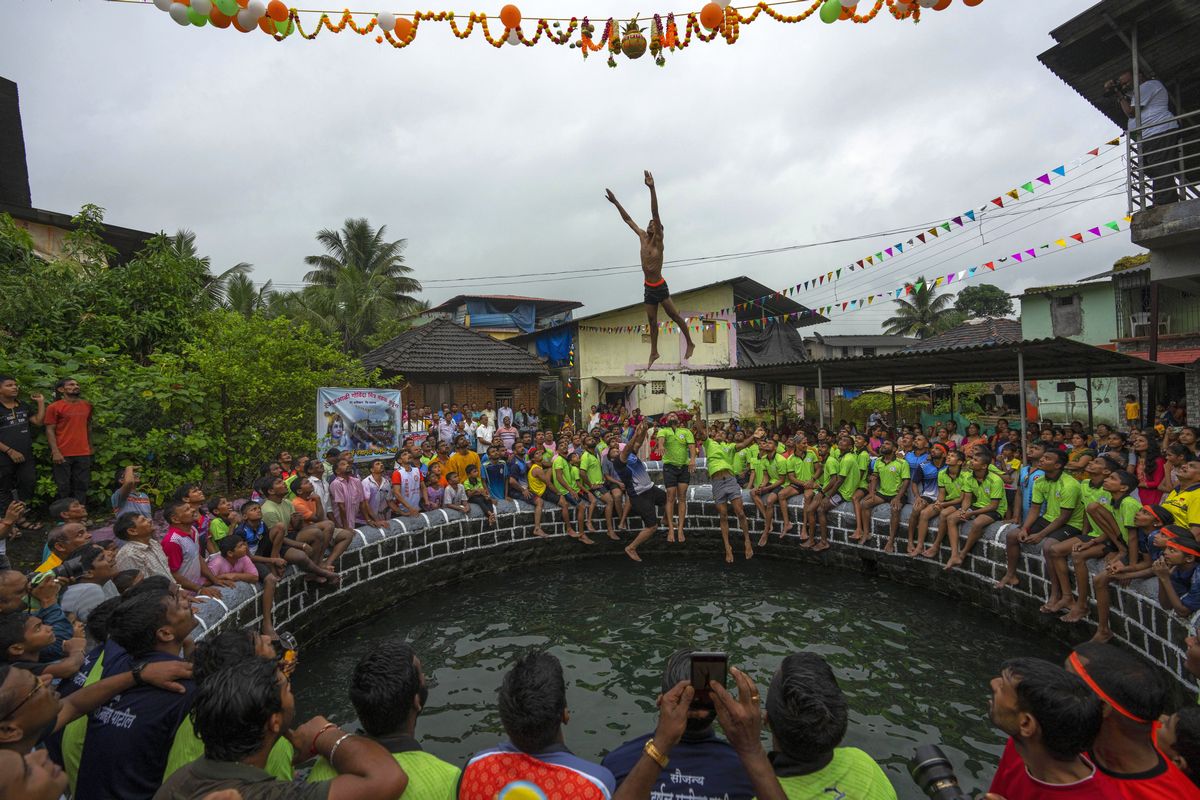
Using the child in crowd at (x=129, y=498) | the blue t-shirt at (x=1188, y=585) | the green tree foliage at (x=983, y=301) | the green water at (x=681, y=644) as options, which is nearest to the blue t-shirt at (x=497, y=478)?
the green water at (x=681, y=644)

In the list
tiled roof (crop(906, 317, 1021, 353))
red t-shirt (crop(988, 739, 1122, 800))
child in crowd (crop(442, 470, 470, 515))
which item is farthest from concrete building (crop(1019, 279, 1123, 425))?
red t-shirt (crop(988, 739, 1122, 800))

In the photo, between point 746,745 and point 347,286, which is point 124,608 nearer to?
point 746,745

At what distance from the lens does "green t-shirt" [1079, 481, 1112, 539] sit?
6516 millimetres

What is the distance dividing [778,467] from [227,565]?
7661mm

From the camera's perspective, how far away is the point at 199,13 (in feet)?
20.1

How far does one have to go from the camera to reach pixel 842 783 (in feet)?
7.32

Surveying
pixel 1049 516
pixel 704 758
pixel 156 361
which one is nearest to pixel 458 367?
pixel 156 361

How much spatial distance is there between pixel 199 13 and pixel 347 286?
24.1 meters

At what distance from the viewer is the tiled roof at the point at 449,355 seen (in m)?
22.4

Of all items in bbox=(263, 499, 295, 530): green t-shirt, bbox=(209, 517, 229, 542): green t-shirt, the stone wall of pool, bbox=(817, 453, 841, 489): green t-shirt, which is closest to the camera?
the stone wall of pool

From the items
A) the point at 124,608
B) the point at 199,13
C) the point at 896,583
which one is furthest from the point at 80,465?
the point at 896,583

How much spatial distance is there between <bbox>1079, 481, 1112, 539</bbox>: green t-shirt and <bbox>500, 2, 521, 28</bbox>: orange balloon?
24.4 ft

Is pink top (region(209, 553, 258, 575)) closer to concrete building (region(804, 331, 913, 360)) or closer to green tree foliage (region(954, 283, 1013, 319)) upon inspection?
concrete building (region(804, 331, 913, 360))

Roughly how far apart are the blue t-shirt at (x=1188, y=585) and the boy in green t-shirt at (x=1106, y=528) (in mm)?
751
